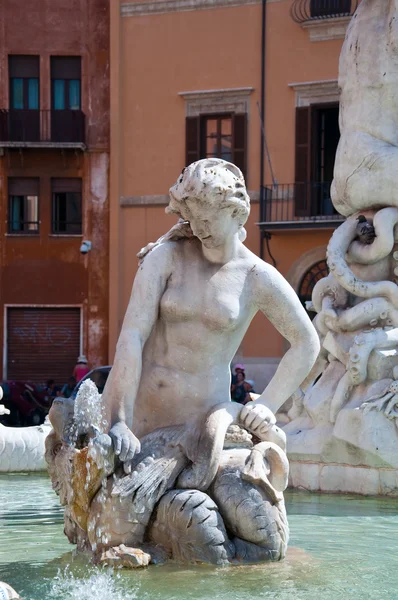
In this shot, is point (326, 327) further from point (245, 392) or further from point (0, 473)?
point (245, 392)

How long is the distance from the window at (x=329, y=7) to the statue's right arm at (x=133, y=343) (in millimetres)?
23781

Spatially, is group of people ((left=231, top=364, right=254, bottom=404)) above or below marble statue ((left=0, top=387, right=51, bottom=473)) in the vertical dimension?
below

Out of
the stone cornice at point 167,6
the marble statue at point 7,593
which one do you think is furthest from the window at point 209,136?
the marble statue at point 7,593

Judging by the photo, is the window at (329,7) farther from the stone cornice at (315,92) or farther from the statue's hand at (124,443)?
the statue's hand at (124,443)

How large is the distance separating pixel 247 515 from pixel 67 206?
87.6 feet

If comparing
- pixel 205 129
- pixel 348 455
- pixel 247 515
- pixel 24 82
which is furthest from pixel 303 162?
pixel 247 515

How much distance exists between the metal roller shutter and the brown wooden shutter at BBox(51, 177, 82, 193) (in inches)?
113

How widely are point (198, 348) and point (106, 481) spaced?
2.07 feet

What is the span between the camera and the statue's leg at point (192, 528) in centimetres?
431

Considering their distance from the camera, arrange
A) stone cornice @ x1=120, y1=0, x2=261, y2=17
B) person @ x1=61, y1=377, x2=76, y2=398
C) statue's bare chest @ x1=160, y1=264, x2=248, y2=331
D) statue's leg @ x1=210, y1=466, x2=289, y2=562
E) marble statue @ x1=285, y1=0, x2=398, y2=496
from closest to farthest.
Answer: statue's leg @ x1=210, y1=466, x2=289, y2=562 → statue's bare chest @ x1=160, y1=264, x2=248, y2=331 → marble statue @ x1=285, y1=0, x2=398, y2=496 → person @ x1=61, y1=377, x2=76, y2=398 → stone cornice @ x1=120, y1=0, x2=261, y2=17

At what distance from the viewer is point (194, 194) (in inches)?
177

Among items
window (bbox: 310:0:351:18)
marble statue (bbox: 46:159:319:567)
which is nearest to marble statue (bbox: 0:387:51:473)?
marble statue (bbox: 46:159:319:567)

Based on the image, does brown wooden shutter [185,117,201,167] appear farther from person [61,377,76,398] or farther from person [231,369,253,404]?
person [231,369,253,404]

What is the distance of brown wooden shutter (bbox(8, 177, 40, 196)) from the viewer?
30719 millimetres
